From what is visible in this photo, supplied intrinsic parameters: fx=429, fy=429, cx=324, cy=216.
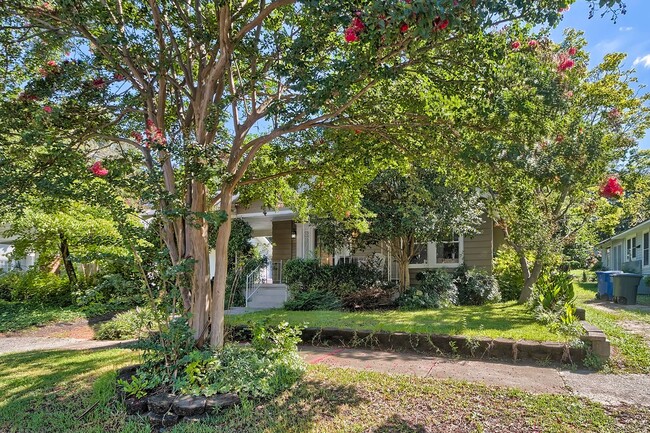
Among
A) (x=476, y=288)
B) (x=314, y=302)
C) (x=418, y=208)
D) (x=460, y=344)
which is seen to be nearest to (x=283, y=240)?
(x=314, y=302)

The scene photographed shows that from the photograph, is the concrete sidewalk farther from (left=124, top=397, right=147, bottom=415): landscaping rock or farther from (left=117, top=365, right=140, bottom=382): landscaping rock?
(left=124, top=397, right=147, bottom=415): landscaping rock

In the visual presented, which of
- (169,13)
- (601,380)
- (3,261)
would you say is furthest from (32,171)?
(3,261)

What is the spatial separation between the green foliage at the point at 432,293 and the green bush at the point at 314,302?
1.89m

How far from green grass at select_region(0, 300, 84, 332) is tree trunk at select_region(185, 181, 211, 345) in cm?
786

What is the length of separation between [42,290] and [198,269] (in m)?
10.8

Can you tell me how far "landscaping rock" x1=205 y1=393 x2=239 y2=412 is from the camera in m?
4.41

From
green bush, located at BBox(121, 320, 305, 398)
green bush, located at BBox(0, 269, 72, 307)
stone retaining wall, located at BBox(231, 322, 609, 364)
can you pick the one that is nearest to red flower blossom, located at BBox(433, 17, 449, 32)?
green bush, located at BBox(121, 320, 305, 398)

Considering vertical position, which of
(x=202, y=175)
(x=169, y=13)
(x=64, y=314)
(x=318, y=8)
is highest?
(x=169, y=13)

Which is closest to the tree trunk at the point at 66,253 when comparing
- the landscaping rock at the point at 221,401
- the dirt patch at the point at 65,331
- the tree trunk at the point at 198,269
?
the dirt patch at the point at 65,331

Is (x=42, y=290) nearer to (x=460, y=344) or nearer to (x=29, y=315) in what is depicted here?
(x=29, y=315)

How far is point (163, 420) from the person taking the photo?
426 centimetres

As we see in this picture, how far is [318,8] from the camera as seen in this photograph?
3684 mm

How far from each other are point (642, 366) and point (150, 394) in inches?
252

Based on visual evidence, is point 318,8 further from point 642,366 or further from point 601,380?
point 642,366
